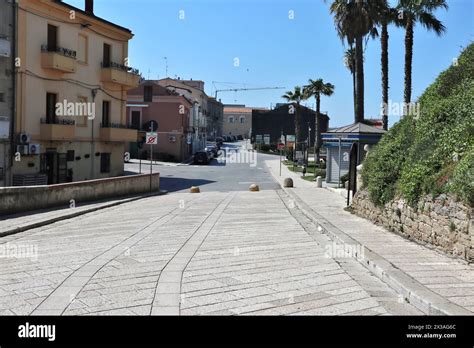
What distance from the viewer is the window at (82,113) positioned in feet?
102

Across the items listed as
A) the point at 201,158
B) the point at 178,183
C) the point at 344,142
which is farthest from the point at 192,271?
the point at 201,158

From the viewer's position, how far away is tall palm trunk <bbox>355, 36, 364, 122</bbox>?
2872 centimetres

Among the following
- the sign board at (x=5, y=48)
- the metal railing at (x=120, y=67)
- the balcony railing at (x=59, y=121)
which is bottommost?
the balcony railing at (x=59, y=121)

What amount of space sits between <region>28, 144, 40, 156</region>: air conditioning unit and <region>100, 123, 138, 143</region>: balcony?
714cm

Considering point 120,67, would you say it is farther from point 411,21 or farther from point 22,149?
point 411,21

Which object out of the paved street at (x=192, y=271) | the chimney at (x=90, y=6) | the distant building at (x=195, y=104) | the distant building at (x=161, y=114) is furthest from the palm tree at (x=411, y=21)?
the distant building at (x=195, y=104)

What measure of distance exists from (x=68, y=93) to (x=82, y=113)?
2.04m

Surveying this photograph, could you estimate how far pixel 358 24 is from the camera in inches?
1143

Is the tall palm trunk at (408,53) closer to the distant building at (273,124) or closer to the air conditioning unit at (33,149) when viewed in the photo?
the air conditioning unit at (33,149)

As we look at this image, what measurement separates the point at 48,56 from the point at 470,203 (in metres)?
23.9

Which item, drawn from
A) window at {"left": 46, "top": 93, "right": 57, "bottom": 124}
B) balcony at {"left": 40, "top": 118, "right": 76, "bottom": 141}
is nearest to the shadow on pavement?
balcony at {"left": 40, "top": 118, "right": 76, "bottom": 141}

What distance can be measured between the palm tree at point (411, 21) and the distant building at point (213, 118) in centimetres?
8468

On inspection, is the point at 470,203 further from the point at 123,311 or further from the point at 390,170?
the point at 123,311

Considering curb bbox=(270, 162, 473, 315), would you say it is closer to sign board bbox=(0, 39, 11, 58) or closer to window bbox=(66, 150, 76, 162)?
sign board bbox=(0, 39, 11, 58)
